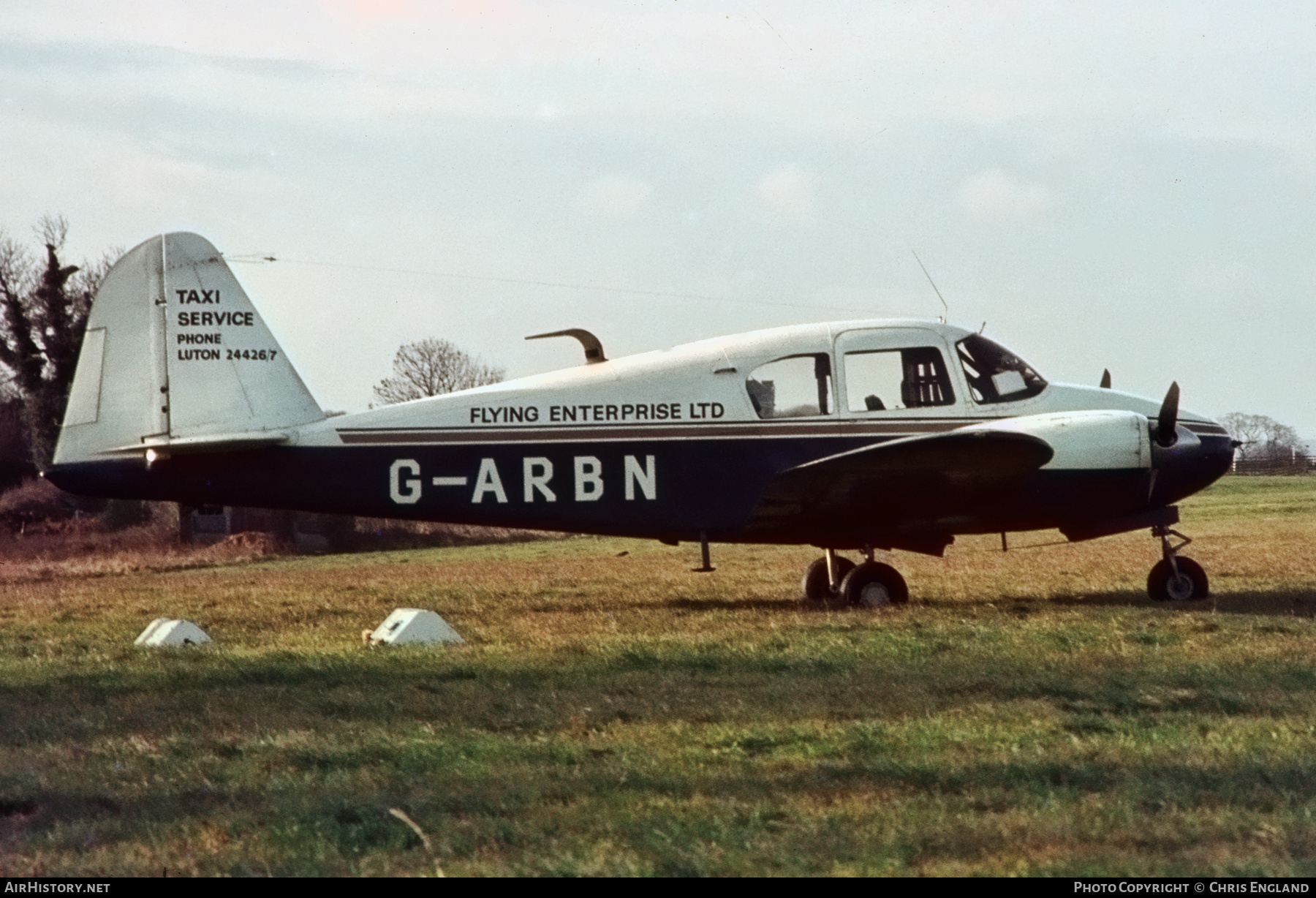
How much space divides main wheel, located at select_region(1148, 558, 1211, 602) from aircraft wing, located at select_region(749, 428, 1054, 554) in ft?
5.68

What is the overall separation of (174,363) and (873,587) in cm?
697

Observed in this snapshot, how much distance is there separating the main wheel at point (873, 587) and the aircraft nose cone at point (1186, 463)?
2531 millimetres

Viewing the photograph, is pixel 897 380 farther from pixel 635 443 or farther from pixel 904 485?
pixel 635 443

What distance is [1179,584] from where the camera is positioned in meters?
13.0

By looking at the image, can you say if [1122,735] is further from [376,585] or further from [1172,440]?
[376,585]

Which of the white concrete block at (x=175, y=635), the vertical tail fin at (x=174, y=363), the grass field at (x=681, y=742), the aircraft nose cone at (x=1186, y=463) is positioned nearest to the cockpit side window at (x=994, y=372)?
the aircraft nose cone at (x=1186, y=463)

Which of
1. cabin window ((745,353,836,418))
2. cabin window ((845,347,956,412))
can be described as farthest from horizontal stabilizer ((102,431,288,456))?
cabin window ((845,347,956,412))

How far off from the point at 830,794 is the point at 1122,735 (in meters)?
1.89

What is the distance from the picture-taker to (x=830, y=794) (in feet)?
18.0

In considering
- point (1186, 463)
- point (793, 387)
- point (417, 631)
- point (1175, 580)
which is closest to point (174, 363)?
point (417, 631)

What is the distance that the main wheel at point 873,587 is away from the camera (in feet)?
42.7

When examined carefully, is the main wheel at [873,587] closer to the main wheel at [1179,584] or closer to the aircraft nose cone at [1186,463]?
the main wheel at [1179,584]

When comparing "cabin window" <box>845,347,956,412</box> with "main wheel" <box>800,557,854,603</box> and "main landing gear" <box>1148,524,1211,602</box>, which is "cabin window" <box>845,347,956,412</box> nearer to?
"main wheel" <box>800,557,854,603</box>
